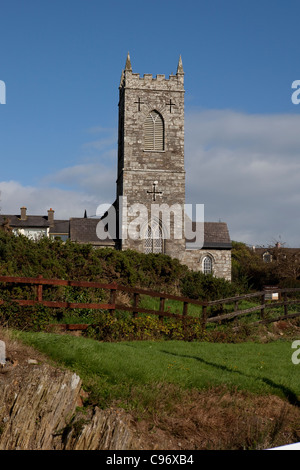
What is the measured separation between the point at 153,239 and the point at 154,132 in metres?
7.35

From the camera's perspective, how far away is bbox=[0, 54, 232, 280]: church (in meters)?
34.6

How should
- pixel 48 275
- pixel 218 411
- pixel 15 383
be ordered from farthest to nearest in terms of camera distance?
pixel 48 275, pixel 218 411, pixel 15 383

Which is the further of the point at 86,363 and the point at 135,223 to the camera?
the point at 135,223

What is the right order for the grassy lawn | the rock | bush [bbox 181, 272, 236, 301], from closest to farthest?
the rock → the grassy lawn → bush [bbox 181, 272, 236, 301]

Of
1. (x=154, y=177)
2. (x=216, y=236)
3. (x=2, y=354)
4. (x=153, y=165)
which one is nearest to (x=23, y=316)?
(x=2, y=354)

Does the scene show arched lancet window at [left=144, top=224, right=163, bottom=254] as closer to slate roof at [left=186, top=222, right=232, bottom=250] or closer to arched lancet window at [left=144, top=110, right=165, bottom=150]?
slate roof at [left=186, top=222, right=232, bottom=250]

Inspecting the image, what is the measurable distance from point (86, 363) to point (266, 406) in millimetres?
2982

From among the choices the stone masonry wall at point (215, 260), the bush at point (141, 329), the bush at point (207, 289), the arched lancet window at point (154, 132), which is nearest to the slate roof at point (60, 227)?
the stone masonry wall at point (215, 260)

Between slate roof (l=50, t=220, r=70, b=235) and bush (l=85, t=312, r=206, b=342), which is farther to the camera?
slate roof (l=50, t=220, r=70, b=235)

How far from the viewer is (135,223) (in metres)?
34.4

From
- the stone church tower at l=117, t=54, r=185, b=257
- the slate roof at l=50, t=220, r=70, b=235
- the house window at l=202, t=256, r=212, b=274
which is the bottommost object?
the house window at l=202, t=256, r=212, b=274

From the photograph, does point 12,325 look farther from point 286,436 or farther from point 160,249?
point 160,249

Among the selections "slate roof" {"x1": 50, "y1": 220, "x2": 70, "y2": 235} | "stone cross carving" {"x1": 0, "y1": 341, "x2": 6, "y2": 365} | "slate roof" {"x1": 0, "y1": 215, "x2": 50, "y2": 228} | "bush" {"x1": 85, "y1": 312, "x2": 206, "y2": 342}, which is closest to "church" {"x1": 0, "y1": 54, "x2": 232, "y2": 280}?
"bush" {"x1": 85, "y1": 312, "x2": 206, "y2": 342}

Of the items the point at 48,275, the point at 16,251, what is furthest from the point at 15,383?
the point at 16,251
